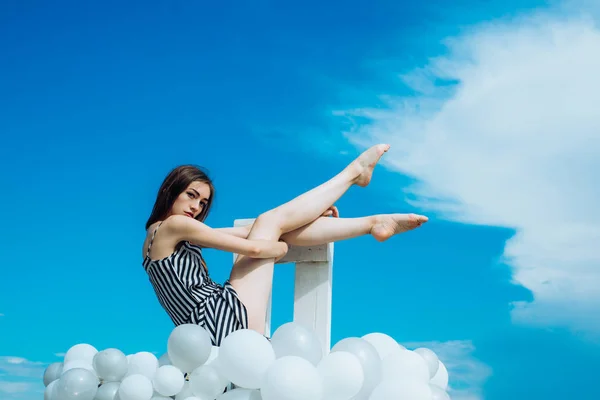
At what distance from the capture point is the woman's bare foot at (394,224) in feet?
12.5

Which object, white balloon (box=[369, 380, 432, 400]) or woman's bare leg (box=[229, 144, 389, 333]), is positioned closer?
white balloon (box=[369, 380, 432, 400])

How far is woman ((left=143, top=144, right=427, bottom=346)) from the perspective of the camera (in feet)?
11.6

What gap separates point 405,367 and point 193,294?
4.34ft

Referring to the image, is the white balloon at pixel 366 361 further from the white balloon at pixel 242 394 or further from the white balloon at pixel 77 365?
the white balloon at pixel 77 365

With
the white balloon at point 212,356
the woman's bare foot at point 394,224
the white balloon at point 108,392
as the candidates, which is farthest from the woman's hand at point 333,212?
the white balloon at point 108,392

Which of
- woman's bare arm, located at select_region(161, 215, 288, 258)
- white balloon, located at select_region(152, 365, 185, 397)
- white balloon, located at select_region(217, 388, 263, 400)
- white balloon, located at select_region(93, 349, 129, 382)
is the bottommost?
white balloon, located at select_region(217, 388, 263, 400)

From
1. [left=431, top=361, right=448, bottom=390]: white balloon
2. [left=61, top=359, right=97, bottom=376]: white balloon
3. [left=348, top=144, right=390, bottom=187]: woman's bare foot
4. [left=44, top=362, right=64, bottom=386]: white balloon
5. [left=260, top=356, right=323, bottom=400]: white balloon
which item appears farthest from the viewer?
[left=348, top=144, right=390, bottom=187]: woman's bare foot

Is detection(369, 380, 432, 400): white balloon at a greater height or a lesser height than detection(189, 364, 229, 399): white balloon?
lesser

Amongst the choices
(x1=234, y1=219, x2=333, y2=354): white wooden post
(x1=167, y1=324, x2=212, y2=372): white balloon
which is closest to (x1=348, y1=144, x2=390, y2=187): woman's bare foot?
(x1=234, y1=219, x2=333, y2=354): white wooden post

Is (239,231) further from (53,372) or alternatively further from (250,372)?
(250,372)

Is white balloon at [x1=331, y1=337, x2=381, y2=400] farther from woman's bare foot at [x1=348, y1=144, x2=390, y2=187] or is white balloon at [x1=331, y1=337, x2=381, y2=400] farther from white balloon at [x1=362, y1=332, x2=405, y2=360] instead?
woman's bare foot at [x1=348, y1=144, x2=390, y2=187]

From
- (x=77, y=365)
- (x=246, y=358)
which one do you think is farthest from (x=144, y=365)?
(x=246, y=358)

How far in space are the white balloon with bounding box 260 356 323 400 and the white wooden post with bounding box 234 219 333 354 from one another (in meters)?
1.38

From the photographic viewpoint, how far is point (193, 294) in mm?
3613
